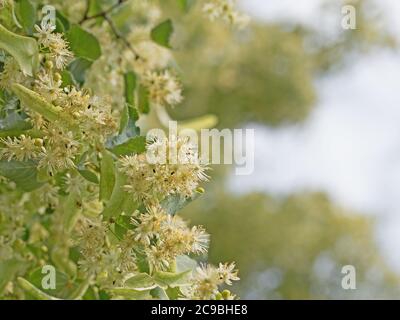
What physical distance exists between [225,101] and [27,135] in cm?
521

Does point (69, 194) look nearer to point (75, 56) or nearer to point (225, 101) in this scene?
point (75, 56)

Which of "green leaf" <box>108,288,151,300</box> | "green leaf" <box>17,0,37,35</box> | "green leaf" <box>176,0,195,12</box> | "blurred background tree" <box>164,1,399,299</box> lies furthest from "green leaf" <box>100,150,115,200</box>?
"blurred background tree" <box>164,1,399,299</box>

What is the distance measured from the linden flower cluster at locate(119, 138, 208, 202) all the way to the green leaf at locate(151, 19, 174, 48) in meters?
0.46

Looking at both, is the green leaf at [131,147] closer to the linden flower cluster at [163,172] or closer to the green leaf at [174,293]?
the linden flower cluster at [163,172]

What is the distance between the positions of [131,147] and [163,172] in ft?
0.31

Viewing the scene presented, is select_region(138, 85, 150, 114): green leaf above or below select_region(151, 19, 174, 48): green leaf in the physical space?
below

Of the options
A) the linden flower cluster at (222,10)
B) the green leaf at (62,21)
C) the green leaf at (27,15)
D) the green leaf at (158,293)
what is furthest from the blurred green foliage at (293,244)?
the green leaf at (158,293)

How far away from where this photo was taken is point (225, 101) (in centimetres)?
618

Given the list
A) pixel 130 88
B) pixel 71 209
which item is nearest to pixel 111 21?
pixel 130 88

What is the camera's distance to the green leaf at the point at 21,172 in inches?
40.8

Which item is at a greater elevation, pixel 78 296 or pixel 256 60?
pixel 256 60

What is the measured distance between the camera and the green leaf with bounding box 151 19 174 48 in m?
1.41

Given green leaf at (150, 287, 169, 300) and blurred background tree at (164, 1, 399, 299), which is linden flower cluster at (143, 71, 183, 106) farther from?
blurred background tree at (164, 1, 399, 299)
